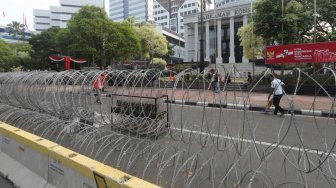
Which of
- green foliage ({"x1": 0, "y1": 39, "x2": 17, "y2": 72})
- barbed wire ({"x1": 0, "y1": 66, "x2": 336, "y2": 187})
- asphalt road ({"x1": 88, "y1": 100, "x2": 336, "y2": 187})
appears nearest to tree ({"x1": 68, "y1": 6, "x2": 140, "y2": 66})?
asphalt road ({"x1": 88, "y1": 100, "x2": 336, "y2": 187})

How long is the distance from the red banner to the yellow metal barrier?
1639 cm

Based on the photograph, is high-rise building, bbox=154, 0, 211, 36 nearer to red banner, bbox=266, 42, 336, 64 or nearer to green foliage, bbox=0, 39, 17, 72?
green foliage, bbox=0, 39, 17, 72

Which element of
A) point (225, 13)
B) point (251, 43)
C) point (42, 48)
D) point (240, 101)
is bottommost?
point (240, 101)

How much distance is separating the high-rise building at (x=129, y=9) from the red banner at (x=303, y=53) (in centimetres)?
11507

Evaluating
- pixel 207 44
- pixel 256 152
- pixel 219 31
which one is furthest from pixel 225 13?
pixel 256 152

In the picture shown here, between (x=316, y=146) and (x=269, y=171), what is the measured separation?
228 cm

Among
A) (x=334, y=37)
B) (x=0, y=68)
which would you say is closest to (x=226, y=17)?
(x=334, y=37)

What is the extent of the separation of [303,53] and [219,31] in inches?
1779

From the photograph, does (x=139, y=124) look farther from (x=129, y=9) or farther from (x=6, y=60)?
(x=129, y=9)

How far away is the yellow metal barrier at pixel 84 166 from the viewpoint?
9.01 feet

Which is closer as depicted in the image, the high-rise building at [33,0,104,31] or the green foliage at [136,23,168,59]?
the green foliage at [136,23,168,59]

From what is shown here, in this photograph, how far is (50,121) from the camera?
6.11 metres

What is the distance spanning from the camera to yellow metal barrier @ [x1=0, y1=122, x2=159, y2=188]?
2.75 meters

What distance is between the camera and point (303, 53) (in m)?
17.4
